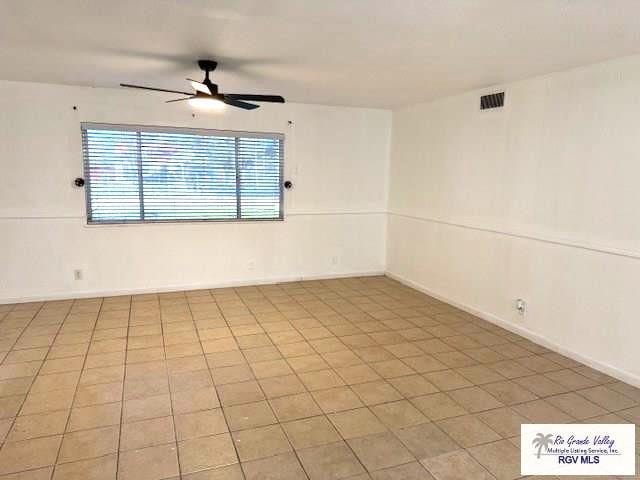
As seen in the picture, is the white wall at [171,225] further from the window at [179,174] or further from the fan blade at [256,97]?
the fan blade at [256,97]

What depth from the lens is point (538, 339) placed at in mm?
3758

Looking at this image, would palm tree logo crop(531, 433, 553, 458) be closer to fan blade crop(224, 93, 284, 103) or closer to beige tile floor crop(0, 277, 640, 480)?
beige tile floor crop(0, 277, 640, 480)

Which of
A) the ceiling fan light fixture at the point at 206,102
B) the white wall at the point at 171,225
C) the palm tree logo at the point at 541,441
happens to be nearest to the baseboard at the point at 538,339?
the palm tree logo at the point at 541,441

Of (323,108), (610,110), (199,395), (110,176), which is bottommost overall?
(199,395)

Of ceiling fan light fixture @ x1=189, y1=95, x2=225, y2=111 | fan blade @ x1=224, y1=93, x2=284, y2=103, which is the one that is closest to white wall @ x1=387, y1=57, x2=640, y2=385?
fan blade @ x1=224, y1=93, x2=284, y2=103

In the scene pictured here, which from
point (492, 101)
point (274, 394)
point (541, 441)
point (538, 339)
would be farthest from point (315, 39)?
point (538, 339)

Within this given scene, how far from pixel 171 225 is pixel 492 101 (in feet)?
12.5

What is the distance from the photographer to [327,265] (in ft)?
19.6

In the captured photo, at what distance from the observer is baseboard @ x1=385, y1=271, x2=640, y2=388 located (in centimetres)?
310

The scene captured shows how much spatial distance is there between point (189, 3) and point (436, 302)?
392 cm

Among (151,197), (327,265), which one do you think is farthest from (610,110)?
(151,197)

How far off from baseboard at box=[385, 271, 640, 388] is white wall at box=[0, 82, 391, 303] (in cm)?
145

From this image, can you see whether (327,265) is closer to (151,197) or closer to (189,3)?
(151,197)

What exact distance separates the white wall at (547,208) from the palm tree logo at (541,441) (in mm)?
1137
